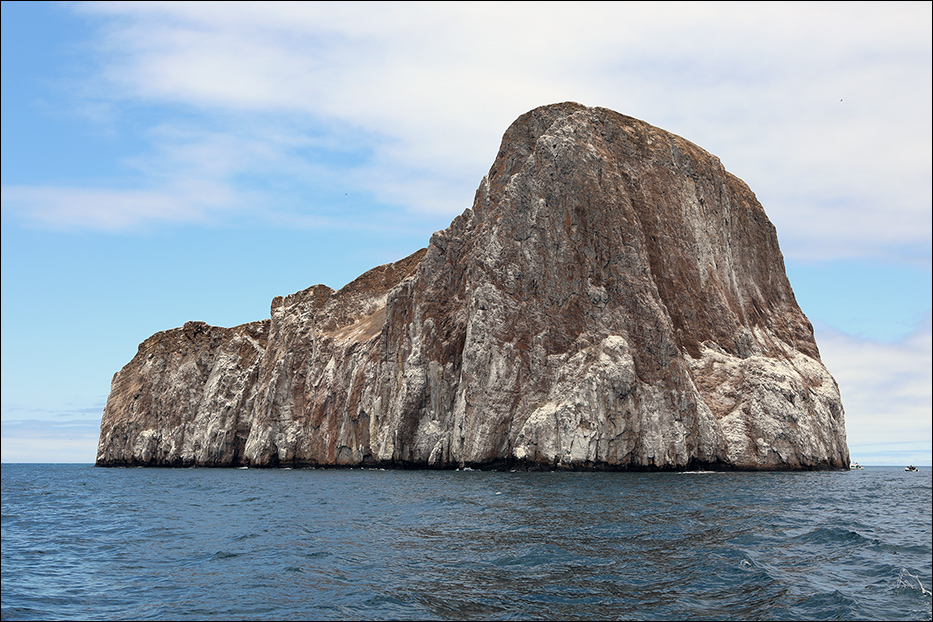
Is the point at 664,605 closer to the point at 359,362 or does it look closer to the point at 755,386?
the point at 755,386

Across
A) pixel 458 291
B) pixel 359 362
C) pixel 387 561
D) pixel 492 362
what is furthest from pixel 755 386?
pixel 387 561

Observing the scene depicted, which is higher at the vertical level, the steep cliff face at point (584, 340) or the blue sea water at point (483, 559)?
the steep cliff face at point (584, 340)

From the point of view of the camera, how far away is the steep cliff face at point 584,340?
62250 millimetres

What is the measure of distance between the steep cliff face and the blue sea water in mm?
25064

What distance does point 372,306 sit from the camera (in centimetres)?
10431

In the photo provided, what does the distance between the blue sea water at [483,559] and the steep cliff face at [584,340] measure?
25064 mm

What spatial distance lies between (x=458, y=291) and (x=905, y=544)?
57.9 m

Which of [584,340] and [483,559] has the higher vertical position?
[584,340]

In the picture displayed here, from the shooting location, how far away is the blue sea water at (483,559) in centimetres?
1612

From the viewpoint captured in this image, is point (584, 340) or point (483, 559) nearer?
point (483, 559)

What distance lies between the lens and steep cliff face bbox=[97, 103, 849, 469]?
62250 mm

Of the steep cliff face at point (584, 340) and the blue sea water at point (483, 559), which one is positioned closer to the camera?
the blue sea water at point (483, 559)

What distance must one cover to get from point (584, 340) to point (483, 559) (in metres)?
46.2

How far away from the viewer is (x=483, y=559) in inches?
820
